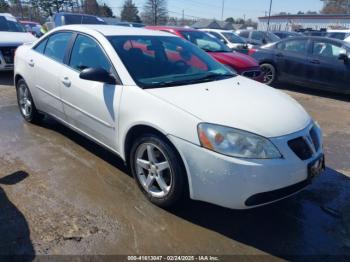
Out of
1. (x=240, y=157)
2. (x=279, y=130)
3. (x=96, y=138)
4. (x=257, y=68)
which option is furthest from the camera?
(x=257, y=68)

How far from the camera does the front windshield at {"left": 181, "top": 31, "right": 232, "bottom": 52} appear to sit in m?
8.19

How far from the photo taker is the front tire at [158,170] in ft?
9.39

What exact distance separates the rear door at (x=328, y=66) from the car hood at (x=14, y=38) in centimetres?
759

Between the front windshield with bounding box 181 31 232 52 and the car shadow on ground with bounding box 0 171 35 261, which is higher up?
the front windshield with bounding box 181 31 232 52

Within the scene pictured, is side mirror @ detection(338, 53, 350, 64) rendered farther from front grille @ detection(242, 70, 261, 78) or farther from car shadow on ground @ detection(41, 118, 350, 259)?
car shadow on ground @ detection(41, 118, 350, 259)

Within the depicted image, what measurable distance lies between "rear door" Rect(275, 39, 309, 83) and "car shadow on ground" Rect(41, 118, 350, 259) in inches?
224

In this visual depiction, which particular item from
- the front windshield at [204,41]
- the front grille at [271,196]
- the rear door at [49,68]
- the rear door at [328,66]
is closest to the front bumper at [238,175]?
the front grille at [271,196]

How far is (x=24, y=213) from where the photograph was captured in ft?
9.91

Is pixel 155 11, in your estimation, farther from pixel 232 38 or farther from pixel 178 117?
pixel 178 117

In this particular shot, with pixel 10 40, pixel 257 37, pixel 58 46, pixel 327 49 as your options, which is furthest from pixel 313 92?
pixel 257 37

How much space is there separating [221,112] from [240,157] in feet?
1.47

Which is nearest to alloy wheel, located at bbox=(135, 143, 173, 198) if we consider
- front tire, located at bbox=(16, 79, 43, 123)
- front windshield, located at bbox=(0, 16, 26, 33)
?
front tire, located at bbox=(16, 79, 43, 123)

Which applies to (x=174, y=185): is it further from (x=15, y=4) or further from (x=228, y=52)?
(x=15, y=4)

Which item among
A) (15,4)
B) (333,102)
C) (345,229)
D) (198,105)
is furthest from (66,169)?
(15,4)
